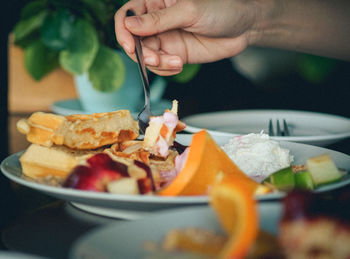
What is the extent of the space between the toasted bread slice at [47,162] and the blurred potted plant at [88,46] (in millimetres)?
938

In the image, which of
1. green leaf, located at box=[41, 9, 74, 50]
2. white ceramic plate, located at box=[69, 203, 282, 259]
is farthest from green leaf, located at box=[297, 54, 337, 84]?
white ceramic plate, located at box=[69, 203, 282, 259]

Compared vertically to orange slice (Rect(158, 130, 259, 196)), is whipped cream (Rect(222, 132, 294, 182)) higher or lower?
lower

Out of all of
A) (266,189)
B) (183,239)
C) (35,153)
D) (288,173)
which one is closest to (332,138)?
(288,173)

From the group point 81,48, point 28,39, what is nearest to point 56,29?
point 81,48

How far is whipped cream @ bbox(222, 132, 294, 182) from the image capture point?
875 millimetres

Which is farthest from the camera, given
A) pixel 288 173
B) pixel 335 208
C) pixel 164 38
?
pixel 164 38

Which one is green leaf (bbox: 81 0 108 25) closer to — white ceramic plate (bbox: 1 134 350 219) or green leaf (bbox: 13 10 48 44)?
green leaf (bbox: 13 10 48 44)

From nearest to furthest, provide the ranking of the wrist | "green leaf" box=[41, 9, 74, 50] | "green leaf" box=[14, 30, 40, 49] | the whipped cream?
1. the whipped cream
2. the wrist
3. "green leaf" box=[41, 9, 74, 50]
4. "green leaf" box=[14, 30, 40, 49]

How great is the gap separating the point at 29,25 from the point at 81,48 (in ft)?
0.98

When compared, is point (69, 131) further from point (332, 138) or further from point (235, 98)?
point (235, 98)

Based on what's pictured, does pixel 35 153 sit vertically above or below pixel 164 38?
below

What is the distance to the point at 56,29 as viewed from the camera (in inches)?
67.0

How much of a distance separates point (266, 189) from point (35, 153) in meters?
0.43

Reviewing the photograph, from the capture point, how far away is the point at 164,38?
154 centimetres
